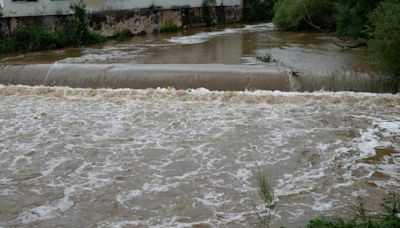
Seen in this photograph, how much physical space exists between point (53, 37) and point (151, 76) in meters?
6.96

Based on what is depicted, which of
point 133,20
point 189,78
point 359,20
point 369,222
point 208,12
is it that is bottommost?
point 369,222

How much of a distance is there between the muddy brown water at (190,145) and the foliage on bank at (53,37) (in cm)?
299

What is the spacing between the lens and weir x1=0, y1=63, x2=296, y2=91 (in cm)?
1020

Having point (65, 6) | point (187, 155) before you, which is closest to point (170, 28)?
point (65, 6)

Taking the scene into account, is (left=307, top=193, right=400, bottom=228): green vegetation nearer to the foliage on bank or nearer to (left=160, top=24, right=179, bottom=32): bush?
the foliage on bank

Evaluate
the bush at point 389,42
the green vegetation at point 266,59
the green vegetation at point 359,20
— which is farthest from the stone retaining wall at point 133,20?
the bush at point 389,42

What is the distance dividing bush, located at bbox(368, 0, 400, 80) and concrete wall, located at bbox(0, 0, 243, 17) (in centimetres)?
1104

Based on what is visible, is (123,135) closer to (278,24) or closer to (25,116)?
(25,116)

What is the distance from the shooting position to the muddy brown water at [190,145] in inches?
205

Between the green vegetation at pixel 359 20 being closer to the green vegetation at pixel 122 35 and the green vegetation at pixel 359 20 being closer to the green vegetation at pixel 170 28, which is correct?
the green vegetation at pixel 170 28

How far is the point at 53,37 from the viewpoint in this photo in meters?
16.3

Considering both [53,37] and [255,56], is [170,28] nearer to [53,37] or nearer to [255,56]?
[53,37]

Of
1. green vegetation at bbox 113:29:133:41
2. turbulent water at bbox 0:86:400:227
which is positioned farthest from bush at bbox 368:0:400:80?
green vegetation at bbox 113:29:133:41

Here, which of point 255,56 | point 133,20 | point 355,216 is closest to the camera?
point 355,216
